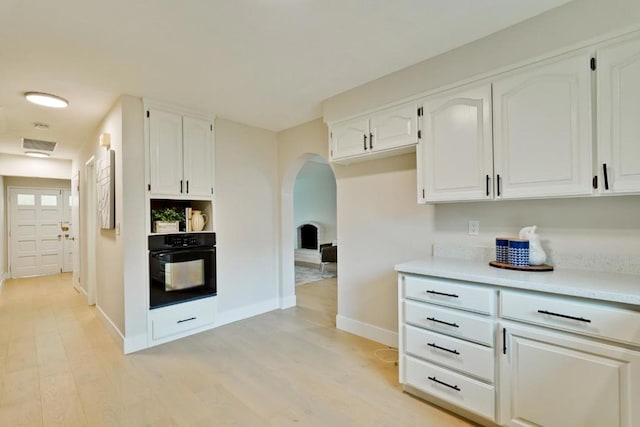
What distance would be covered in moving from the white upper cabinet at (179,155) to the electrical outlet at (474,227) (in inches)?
107

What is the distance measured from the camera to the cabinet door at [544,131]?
1.70m

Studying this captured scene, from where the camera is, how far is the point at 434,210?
264 cm

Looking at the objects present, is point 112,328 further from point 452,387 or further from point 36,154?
point 36,154

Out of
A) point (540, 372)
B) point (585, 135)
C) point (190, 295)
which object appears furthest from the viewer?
point (190, 295)

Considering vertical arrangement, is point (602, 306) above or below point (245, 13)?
below

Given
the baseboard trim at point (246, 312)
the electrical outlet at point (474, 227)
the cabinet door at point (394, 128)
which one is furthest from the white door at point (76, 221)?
the electrical outlet at point (474, 227)

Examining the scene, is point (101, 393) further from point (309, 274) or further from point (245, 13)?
point (309, 274)

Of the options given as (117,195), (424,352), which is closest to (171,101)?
(117,195)

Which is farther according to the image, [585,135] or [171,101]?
[171,101]

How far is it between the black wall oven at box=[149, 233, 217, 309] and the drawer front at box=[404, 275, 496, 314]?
2.32 m

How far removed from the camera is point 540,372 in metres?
1.57

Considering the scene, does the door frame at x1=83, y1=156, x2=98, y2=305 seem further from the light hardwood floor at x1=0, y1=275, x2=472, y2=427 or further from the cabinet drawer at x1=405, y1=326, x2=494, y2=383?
the cabinet drawer at x1=405, y1=326, x2=494, y2=383

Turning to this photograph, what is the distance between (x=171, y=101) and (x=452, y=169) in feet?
9.20

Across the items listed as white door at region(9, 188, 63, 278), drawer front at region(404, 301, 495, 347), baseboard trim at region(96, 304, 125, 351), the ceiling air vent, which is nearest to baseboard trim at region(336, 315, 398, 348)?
drawer front at region(404, 301, 495, 347)
